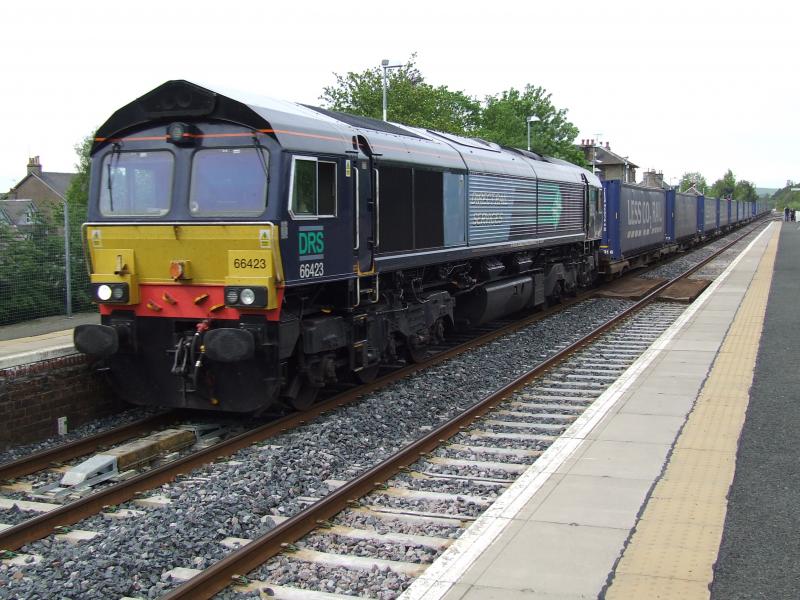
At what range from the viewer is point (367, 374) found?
10.3 m

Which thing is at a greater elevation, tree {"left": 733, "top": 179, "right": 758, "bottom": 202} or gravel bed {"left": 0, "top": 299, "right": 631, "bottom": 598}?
tree {"left": 733, "top": 179, "right": 758, "bottom": 202}

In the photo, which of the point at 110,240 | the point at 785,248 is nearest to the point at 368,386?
the point at 110,240

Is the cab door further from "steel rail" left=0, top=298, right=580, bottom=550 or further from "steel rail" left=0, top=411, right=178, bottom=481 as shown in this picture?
"steel rail" left=0, top=411, right=178, bottom=481

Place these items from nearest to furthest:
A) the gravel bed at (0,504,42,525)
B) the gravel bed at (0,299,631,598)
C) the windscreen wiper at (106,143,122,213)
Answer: the gravel bed at (0,299,631,598) < the gravel bed at (0,504,42,525) < the windscreen wiper at (106,143,122,213)

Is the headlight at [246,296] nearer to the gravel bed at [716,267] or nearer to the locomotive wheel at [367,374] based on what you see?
the locomotive wheel at [367,374]

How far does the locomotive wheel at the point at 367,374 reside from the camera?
1015 centimetres

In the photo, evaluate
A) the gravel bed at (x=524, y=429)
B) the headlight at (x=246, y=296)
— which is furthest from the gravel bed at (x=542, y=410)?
the headlight at (x=246, y=296)

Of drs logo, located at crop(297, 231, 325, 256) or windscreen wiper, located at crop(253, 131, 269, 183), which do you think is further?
drs logo, located at crop(297, 231, 325, 256)

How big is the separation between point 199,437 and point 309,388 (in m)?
1.33

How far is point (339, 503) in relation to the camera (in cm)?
610

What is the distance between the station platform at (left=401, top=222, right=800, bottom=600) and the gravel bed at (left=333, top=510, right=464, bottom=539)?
42cm

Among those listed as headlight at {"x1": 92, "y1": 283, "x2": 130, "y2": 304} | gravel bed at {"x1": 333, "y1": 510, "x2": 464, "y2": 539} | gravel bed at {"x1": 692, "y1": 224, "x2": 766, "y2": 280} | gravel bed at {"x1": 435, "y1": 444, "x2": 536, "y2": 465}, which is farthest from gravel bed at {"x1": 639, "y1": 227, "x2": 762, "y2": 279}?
gravel bed at {"x1": 333, "y1": 510, "x2": 464, "y2": 539}

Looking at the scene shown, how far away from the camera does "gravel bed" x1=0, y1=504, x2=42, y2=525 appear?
6.03 m

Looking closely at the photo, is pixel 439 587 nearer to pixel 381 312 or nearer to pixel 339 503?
pixel 339 503
